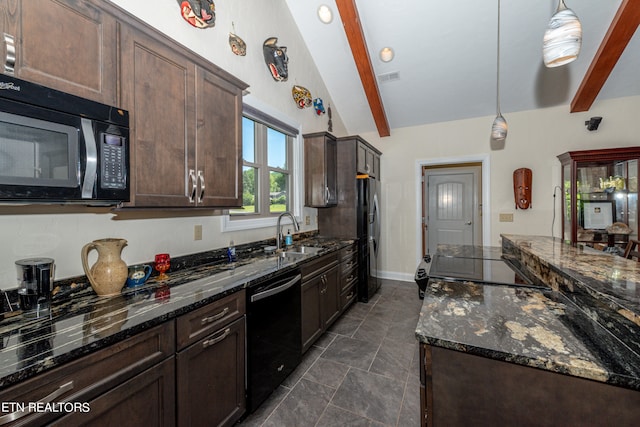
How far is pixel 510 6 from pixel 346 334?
3769 mm

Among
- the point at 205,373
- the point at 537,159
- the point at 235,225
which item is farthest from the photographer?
the point at 537,159

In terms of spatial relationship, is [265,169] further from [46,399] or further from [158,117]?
[46,399]

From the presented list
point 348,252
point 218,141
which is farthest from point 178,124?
point 348,252

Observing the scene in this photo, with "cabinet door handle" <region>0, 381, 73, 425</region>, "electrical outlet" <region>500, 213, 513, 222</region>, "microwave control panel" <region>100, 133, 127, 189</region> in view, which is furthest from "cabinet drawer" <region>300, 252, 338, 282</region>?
"electrical outlet" <region>500, 213, 513, 222</region>

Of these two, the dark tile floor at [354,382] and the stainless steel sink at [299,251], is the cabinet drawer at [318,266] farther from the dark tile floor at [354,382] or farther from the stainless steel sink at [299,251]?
the dark tile floor at [354,382]

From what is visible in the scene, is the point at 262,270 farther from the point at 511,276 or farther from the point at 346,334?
the point at 511,276

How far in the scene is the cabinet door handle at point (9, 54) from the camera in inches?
35.8

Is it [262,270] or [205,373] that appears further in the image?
[262,270]

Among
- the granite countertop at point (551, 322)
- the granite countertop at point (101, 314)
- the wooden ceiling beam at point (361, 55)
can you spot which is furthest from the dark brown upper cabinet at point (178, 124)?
the wooden ceiling beam at point (361, 55)

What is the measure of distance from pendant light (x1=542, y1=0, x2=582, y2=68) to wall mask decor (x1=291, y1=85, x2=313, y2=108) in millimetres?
2471

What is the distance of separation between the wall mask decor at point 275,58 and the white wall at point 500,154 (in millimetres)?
2376

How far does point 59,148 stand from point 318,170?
260cm

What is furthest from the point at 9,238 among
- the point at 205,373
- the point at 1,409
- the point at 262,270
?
the point at 262,270

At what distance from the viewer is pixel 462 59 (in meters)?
3.29
